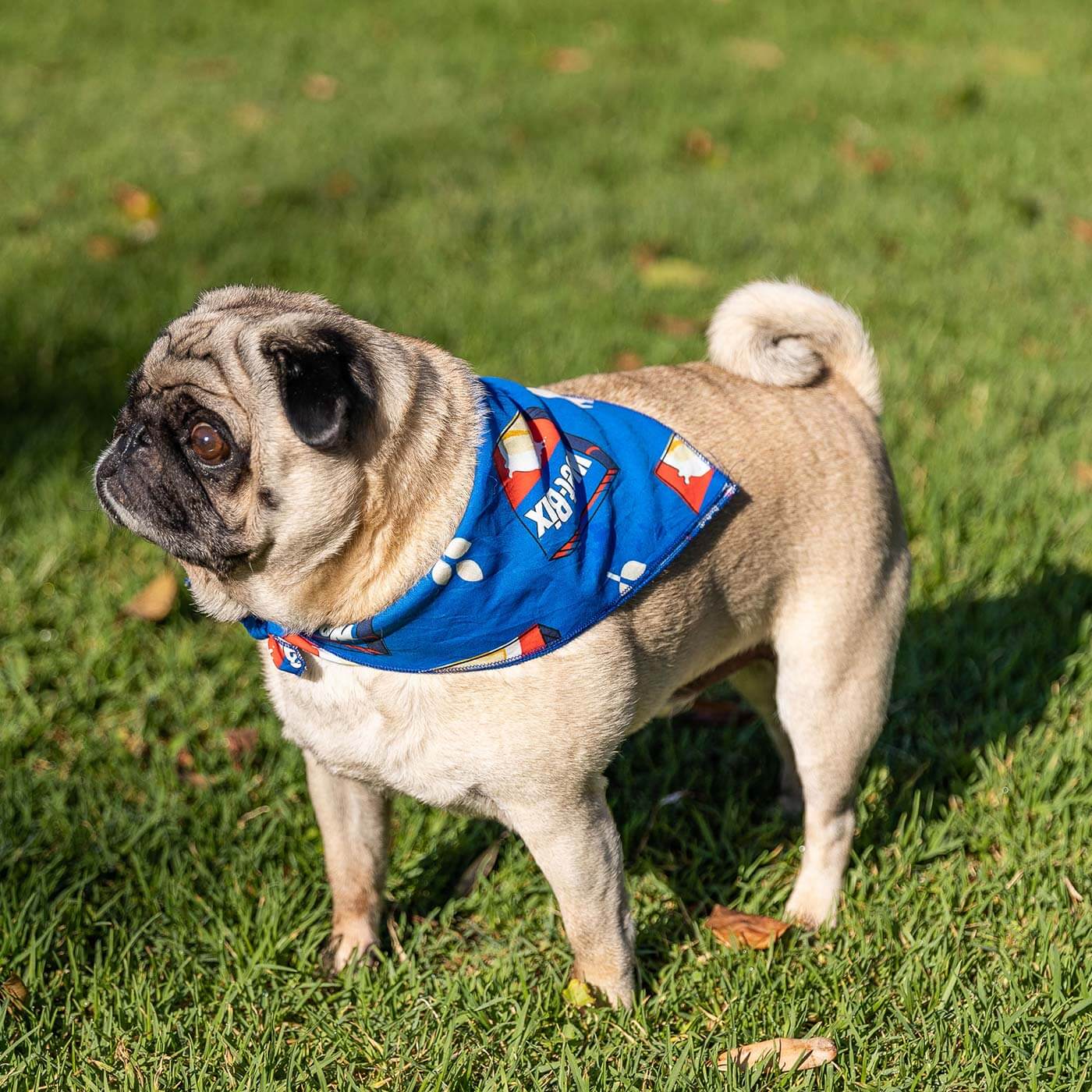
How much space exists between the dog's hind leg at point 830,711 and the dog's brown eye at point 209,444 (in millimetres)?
1370

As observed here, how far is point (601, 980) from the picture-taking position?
2.67 metres

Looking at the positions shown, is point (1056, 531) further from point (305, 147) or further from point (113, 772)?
point (305, 147)

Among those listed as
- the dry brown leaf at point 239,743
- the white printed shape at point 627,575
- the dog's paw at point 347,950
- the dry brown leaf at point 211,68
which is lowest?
the dog's paw at point 347,950

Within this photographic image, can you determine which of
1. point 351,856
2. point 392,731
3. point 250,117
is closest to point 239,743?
point 351,856

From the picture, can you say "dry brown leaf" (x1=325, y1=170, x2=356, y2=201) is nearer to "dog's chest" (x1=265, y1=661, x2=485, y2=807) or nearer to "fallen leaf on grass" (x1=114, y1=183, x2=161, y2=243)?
"fallen leaf on grass" (x1=114, y1=183, x2=161, y2=243)

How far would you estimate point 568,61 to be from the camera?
8.87 metres

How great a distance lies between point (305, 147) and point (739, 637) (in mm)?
5489

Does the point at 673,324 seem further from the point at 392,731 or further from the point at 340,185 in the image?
the point at 392,731

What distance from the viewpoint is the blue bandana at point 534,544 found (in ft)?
7.58

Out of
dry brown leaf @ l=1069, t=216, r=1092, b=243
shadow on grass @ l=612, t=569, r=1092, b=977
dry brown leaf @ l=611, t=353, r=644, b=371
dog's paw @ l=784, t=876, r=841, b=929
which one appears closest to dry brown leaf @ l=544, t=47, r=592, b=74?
dry brown leaf @ l=1069, t=216, r=1092, b=243

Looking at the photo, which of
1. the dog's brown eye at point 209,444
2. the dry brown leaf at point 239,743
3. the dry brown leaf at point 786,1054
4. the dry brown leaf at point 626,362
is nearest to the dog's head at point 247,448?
the dog's brown eye at point 209,444

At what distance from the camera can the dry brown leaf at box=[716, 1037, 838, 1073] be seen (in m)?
2.51

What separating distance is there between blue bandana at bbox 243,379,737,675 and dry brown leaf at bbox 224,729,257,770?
951 mm

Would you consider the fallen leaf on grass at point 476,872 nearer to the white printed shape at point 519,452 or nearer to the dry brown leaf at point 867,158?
the white printed shape at point 519,452
